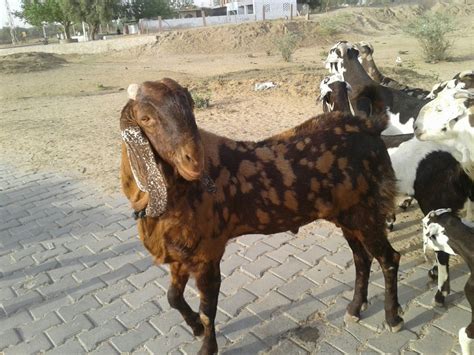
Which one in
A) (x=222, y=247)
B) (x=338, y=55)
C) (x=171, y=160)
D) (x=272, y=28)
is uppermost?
(x=272, y=28)

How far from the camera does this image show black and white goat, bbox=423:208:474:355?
2396mm

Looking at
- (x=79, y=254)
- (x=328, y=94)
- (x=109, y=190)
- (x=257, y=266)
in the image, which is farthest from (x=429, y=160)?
(x=109, y=190)

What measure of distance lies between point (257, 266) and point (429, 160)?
181cm

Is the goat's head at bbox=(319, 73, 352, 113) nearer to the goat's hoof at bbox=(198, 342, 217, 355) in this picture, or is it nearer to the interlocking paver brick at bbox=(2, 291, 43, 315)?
the goat's hoof at bbox=(198, 342, 217, 355)

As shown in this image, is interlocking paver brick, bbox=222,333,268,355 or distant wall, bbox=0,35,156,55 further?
distant wall, bbox=0,35,156,55

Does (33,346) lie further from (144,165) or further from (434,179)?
(434,179)

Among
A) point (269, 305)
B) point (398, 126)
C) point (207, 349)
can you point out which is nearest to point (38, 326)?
point (207, 349)

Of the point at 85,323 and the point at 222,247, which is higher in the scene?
the point at 222,247

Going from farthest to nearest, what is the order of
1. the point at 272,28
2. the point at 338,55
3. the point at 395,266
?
the point at 272,28
the point at 338,55
the point at 395,266

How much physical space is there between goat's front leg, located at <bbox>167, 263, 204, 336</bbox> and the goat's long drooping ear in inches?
26.8

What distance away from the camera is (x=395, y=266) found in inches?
112

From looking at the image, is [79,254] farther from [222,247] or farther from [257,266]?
[222,247]

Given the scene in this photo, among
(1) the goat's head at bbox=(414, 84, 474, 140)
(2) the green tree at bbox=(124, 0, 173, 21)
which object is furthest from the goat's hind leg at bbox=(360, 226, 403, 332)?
(2) the green tree at bbox=(124, 0, 173, 21)

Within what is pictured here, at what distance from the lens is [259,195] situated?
99.7 inches
